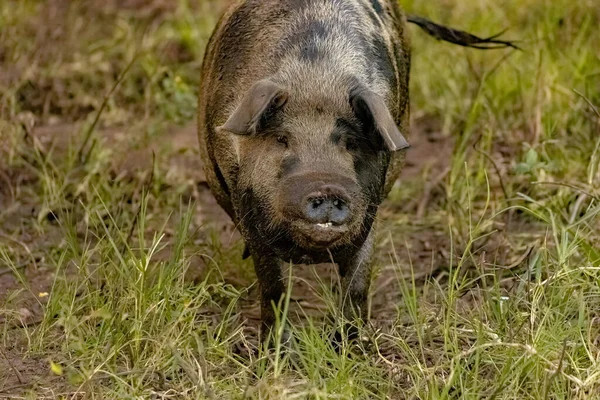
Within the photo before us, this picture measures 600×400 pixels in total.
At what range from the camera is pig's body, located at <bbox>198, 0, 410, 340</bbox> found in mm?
4418

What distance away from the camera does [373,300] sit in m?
5.62

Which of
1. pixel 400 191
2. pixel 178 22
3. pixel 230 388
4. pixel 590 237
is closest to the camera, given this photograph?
pixel 230 388

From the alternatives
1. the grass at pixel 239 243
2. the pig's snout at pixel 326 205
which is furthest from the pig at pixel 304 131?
the grass at pixel 239 243

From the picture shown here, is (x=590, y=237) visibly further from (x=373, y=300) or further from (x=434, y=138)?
(x=434, y=138)

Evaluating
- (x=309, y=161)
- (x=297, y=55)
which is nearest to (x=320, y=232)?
(x=309, y=161)

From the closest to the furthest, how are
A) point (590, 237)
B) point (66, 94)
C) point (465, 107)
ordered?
point (590, 237), point (465, 107), point (66, 94)

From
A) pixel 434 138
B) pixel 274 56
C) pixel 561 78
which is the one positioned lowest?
pixel 434 138

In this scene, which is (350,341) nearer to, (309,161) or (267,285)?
(267,285)

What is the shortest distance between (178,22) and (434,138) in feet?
7.37

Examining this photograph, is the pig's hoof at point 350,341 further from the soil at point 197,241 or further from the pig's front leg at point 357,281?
the soil at point 197,241

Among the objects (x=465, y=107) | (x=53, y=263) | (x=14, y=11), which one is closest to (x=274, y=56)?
(x=53, y=263)

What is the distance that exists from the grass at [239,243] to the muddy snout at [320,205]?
25 cm

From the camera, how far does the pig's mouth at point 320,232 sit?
4.27m

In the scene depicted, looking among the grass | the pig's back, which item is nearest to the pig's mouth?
the grass
